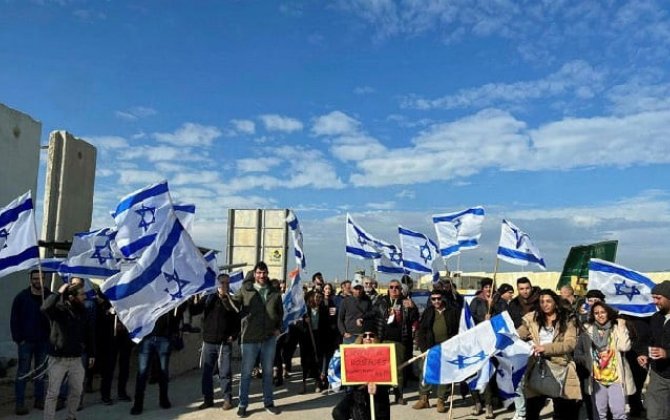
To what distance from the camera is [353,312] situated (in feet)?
32.7

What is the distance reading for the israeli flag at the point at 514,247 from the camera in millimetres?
11375

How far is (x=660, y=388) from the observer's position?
6.09 meters

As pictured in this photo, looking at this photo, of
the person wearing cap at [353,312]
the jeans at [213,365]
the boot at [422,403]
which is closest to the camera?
the jeans at [213,365]

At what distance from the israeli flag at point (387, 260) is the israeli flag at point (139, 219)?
302 inches

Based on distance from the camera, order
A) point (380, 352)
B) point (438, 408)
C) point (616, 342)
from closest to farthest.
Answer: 1. point (380, 352)
2. point (616, 342)
3. point (438, 408)

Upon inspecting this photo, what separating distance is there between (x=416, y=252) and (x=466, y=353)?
6.83 meters

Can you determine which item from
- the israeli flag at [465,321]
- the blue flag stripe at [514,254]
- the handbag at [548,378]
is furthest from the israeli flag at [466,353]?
the blue flag stripe at [514,254]

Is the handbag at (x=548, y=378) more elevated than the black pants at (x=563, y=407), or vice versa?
the handbag at (x=548, y=378)

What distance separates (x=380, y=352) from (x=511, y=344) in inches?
68.0

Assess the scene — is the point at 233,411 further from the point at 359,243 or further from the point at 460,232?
the point at 359,243

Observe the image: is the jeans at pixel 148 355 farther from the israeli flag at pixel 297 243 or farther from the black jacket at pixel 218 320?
the israeli flag at pixel 297 243

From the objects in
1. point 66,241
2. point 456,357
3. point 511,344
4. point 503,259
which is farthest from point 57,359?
point 503,259

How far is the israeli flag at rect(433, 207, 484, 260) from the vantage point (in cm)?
1170

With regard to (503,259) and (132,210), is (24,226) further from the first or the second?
(503,259)
